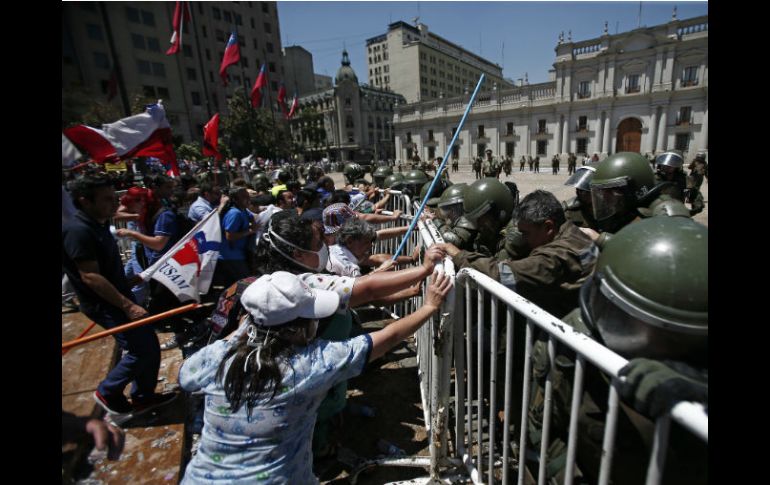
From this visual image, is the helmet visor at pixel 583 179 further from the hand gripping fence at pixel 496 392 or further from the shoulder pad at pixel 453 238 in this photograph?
the hand gripping fence at pixel 496 392

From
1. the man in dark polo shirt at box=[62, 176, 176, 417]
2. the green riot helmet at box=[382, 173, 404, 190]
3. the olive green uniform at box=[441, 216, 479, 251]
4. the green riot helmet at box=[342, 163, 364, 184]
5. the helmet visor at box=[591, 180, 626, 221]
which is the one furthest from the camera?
the green riot helmet at box=[342, 163, 364, 184]

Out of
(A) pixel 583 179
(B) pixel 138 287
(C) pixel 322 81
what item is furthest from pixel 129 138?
(C) pixel 322 81

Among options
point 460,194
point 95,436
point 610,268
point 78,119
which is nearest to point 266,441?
point 95,436

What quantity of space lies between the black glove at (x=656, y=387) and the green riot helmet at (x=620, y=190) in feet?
8.76

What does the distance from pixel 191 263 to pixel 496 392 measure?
3369 mm

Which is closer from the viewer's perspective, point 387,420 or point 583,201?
point 387,420

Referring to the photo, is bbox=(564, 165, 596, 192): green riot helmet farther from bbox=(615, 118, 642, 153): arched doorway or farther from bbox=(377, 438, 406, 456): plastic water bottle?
bbox=(615, 118, 642, 153): arched doorway

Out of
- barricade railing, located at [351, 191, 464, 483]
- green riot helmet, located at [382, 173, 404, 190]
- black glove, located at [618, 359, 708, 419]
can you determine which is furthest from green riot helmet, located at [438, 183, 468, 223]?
green riot helmet, located at [382, 173, 404, 190]

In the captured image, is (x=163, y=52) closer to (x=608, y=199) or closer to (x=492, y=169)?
(x=492, y=169)

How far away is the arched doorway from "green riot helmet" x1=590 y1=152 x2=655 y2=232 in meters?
40.5

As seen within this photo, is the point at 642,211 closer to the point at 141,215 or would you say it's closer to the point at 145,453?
the point at 145,453

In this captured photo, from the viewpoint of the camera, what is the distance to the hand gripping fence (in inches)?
38.6

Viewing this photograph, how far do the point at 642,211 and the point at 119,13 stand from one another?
57069 mm

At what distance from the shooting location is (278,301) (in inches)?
56.4
